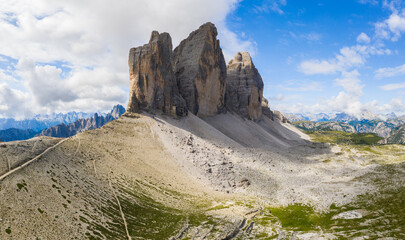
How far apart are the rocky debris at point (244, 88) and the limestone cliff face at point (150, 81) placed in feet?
189

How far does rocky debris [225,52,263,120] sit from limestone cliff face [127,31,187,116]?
57742mm

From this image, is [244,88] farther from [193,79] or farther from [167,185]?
[167,185]

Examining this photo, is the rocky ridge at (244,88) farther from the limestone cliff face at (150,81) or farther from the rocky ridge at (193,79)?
the limestone cliff face at (150,81)

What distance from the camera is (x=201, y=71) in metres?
115

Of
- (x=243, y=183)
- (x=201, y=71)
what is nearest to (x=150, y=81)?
(x=201, y=71)

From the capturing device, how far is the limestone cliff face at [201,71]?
112750 millimetres

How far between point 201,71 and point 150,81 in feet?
113

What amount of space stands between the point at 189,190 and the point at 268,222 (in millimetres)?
20747

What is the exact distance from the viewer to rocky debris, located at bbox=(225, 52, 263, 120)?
15325 centimetres

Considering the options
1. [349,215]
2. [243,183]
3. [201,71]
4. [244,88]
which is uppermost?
[244,88]

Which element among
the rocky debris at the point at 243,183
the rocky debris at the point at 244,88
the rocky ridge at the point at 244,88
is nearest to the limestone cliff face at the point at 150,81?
the rocky debris at the point at 243,183

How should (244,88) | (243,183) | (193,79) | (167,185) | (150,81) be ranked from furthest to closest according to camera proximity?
1. (244,88)
2. (193,79)
3. (150,81)
4. (243,183)
5. (167,185)

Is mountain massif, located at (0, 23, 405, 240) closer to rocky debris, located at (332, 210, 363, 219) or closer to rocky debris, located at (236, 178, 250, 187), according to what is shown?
rocky debris, located at (236, 178, 250, 187)

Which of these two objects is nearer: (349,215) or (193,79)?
(349,215)
